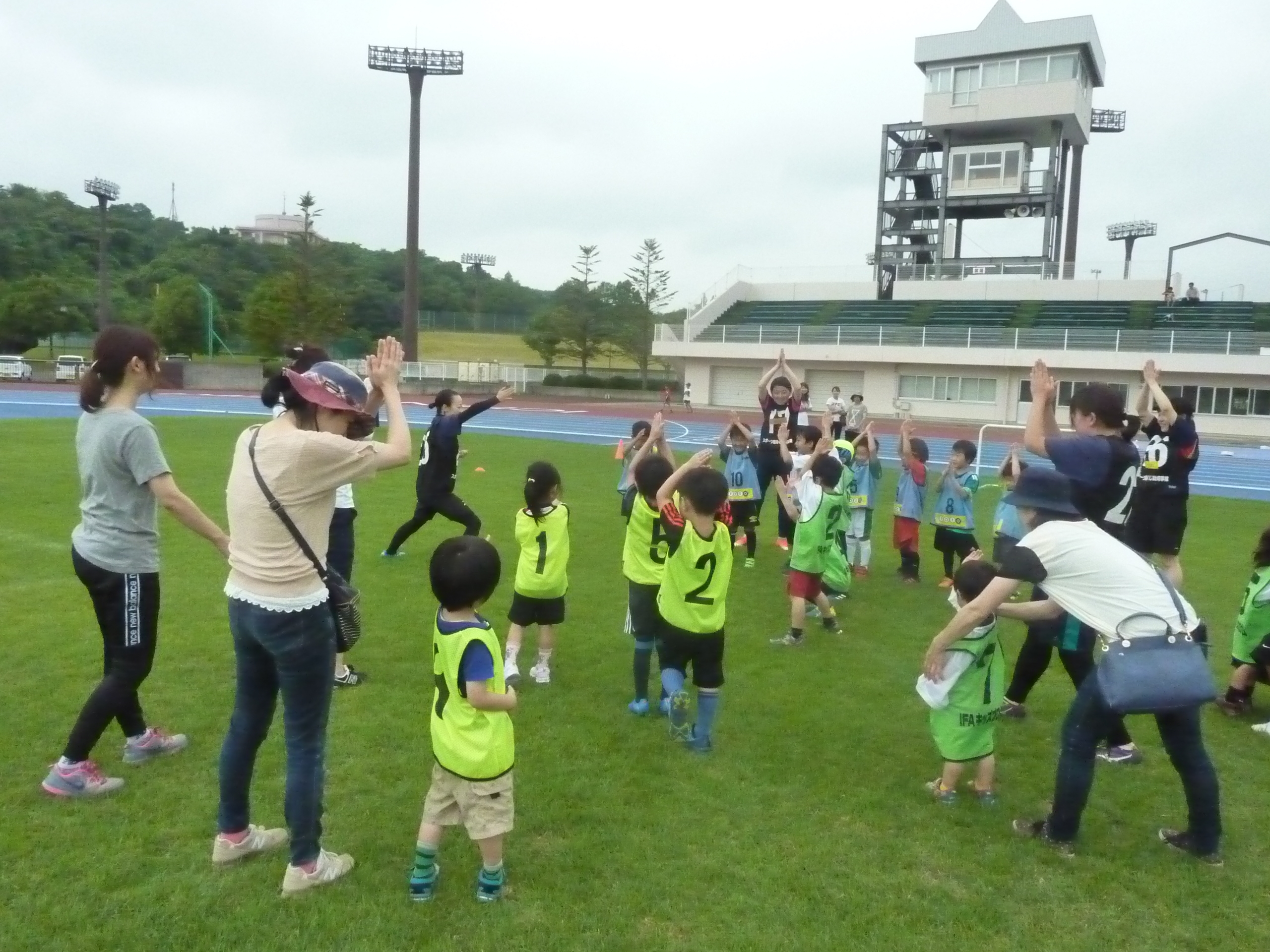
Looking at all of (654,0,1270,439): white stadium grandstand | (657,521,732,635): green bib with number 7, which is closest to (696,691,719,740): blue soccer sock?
(657,521,732,635): green bib with number 7

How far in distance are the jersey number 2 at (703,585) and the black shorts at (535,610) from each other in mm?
1371

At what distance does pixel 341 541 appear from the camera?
5.42 metres

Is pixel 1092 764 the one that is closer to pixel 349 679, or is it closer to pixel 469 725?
pixel 469 725

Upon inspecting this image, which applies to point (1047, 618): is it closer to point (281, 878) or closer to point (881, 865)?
point (881, 865)

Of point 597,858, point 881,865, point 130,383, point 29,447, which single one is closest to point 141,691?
point 130,383

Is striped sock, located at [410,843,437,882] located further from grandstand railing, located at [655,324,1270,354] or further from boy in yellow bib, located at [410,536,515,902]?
grandstand railing, located at [655,324,1270,354]

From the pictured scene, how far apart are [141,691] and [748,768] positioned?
3.52m

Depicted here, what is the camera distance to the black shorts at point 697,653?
14.6 ft

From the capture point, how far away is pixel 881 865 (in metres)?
3.71

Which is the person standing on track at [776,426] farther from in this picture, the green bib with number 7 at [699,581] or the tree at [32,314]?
the tree at [32,314]

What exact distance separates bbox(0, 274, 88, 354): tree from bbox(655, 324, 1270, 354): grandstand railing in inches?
1332

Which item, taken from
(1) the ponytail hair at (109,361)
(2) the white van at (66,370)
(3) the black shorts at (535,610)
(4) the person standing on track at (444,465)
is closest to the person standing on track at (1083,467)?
(3) the black shorts at (535,610)

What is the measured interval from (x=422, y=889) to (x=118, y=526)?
1991 mm

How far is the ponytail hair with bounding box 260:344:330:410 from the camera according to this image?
3.12 metres
